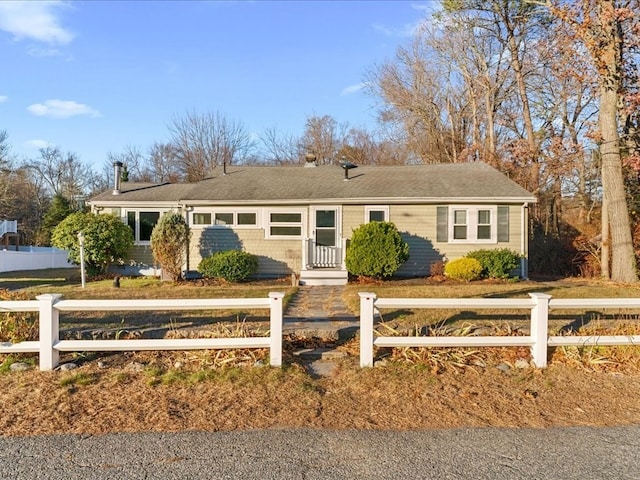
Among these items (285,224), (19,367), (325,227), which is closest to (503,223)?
(325,227)

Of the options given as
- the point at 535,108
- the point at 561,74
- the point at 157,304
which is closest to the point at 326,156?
the point at 535,108

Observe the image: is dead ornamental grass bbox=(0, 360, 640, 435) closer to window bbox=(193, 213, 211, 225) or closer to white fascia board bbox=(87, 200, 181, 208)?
window bbox=(193, 213, 211, 225)

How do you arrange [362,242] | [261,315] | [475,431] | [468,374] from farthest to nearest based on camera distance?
1. [362,242]
2. [261,315]
3. [468,374]
4. [475,431]

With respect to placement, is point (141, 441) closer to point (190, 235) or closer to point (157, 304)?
point (157, 304)

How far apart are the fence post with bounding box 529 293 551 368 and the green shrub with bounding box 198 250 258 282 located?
32.6 feet

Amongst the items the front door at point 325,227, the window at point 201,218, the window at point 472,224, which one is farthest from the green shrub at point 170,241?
the window at point 472,224

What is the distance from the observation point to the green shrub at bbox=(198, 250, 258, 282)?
13766 millimetres

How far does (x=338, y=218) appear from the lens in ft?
50.1

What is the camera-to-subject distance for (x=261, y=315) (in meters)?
7.73

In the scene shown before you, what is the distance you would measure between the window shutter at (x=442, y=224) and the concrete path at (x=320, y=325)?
17.4 ft

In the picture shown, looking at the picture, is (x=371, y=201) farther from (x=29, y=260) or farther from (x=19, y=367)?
(x=29, y=260)

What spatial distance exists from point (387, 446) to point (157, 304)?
299 cm

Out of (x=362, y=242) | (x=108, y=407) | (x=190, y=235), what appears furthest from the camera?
(x=190, y=235)

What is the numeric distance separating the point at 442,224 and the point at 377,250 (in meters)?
3.01
